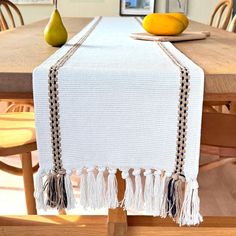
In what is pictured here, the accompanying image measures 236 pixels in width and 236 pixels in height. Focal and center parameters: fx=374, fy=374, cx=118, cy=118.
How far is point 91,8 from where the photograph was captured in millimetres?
3609

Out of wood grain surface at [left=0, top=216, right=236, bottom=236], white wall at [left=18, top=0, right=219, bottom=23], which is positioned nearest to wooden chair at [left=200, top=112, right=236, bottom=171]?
wood grain surface at [left=0, top=216, right=236, bottom=236]

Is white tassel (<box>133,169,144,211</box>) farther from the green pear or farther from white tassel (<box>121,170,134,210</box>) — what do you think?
the green pear

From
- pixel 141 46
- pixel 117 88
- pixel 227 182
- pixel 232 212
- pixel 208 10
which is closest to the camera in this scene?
pixel 117 88

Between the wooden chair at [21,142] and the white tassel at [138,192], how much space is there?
504 mm

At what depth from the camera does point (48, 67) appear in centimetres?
60

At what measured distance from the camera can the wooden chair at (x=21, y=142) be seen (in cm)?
106

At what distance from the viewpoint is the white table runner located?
1.91 feet

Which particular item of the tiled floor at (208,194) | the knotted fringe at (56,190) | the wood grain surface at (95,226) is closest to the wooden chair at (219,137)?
the wood grain surface at (95,226)

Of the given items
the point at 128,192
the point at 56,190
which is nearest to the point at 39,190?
the point at 56,190

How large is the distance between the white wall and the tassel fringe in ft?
10.4

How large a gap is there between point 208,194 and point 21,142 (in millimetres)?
973

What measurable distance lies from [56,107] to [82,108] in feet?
0.14

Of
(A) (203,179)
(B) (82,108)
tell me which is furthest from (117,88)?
(A) (203,179)

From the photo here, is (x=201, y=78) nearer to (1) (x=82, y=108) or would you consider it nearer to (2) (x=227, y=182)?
(1) (x=82, y=108)
